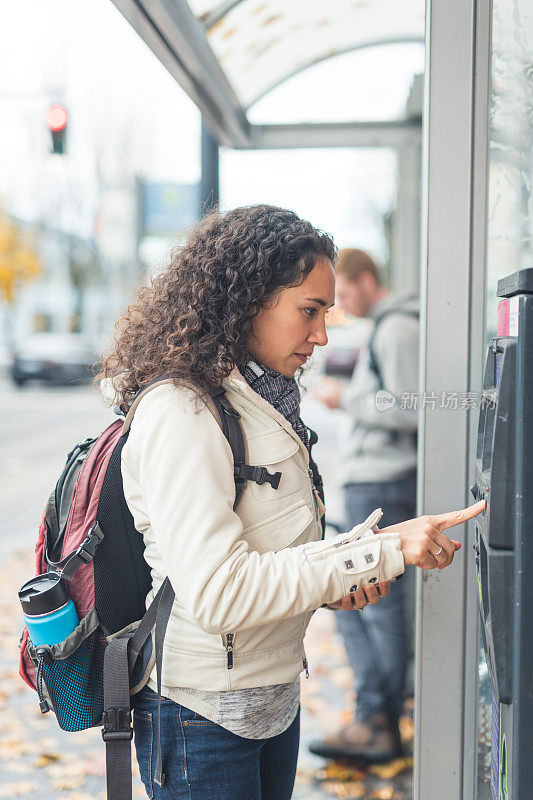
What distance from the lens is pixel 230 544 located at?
1.21 meters

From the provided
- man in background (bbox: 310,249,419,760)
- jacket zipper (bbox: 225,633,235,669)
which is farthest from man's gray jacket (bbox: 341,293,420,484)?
jacket zipper (bbox: 225,633,235,669)

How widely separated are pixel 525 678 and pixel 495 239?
962mm

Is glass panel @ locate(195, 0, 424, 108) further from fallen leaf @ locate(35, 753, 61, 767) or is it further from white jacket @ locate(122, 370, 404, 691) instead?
fallen leaf @ locate(35, 753, 61, 767)

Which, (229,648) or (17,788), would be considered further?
(17,788)

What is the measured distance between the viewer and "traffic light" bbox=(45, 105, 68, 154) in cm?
579

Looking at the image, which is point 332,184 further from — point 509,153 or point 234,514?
point 234,514

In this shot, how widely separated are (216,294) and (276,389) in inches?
8.3

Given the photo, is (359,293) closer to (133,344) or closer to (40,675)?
(133,344)

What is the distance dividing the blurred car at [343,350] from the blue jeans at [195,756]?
4.76m

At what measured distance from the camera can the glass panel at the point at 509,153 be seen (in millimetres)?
1685

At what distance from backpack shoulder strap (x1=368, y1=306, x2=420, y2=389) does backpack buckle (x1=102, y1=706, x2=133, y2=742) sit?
1.85 m

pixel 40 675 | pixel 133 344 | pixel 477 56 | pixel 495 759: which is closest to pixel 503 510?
pixel 495 759

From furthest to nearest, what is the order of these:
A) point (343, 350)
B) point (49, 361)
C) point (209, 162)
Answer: point (49, 361) < point (343, 350) < point (209, 162)

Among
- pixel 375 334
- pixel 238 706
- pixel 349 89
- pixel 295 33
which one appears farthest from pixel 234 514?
pixel 349 89
